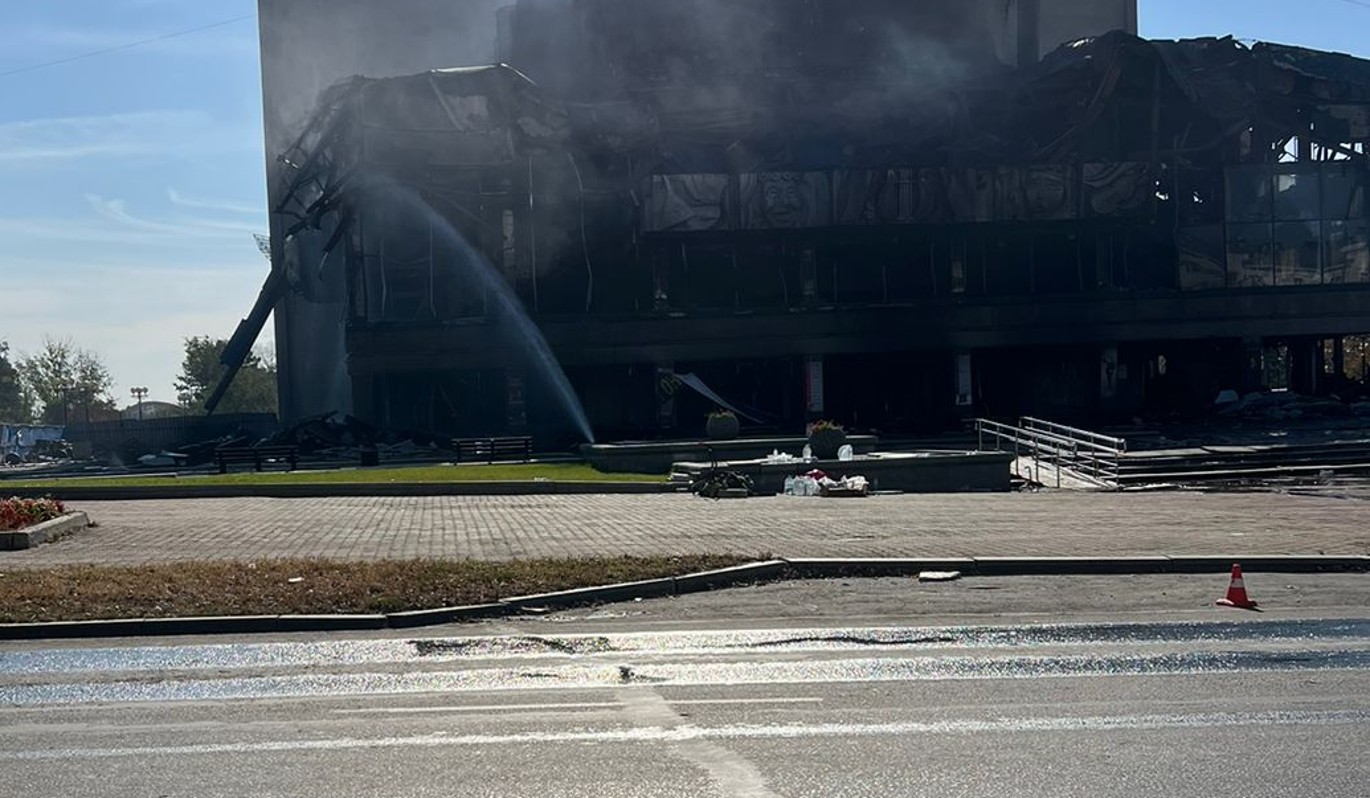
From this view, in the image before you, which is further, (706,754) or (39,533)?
(39,533)

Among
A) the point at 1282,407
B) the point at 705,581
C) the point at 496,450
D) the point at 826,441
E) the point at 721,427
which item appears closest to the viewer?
the point at 705,581

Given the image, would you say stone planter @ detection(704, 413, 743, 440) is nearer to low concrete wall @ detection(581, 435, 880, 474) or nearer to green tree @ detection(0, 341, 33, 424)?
low concrete wall @ detection(581, 435, 880, 474)

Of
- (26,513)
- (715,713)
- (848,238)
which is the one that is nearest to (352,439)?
(848,238)

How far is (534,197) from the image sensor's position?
62750 mm

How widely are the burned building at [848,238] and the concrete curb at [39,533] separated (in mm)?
38425

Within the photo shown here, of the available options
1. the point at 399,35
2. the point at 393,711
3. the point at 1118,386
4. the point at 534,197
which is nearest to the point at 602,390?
the point at 534,197

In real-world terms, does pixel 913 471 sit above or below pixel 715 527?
above

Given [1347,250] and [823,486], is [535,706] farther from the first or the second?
[1347,250]

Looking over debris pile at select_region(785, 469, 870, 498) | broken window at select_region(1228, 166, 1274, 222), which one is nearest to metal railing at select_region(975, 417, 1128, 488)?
debris pile at select_region(785, 469, 870, 498)

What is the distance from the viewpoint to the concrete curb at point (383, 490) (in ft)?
99.7

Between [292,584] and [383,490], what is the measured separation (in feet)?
54.1

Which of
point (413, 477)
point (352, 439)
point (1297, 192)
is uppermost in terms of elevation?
point (1297, 192)

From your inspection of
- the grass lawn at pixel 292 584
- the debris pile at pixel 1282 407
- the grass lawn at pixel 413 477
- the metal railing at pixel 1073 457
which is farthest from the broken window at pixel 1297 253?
the grass lawn at pixel 292 584

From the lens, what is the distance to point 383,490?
30656mm
